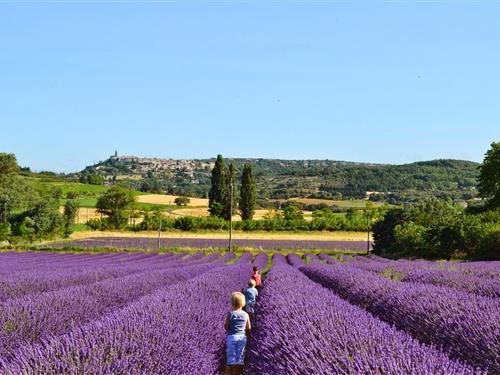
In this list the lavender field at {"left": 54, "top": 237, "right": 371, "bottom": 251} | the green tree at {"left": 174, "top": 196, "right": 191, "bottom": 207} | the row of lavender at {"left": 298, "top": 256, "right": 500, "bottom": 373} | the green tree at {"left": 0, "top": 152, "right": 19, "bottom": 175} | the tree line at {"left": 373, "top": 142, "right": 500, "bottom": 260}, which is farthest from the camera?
the green tree at {"left": 174, "top": 196, "right": 191, "bottom": 207}

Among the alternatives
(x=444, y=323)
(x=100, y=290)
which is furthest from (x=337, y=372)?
(x=100, y=290)

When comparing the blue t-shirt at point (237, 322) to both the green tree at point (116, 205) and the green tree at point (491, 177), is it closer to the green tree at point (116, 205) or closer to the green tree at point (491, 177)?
the green tree at point (491, 177)

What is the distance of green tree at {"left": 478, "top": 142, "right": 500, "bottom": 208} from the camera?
39.4 m

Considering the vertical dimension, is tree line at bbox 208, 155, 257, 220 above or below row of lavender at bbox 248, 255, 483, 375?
above

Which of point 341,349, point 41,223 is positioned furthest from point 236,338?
point 41,223

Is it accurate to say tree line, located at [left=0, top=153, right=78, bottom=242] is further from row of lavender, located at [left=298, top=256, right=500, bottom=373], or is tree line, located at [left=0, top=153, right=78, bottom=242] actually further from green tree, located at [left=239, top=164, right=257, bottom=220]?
row of lavender, located at [left=298, top=256, right=500, bottom=373]

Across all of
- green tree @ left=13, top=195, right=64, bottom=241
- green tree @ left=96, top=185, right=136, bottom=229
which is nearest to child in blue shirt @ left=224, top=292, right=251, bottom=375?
green tree @ left=13, top=195, right=64, bottom=241

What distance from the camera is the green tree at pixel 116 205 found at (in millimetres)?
60250

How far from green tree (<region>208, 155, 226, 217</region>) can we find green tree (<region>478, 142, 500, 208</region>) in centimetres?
3006

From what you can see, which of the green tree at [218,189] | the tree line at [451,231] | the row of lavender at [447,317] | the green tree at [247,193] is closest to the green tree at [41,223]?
the green tree at [218,189]

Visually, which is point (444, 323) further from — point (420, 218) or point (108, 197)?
point (108, 197)

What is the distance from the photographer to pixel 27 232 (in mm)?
43406

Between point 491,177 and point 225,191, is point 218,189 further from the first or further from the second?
point 491,177

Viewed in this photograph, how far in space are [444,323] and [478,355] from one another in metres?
0.96
